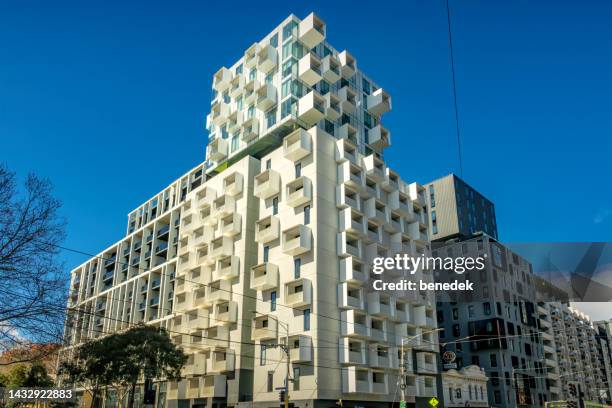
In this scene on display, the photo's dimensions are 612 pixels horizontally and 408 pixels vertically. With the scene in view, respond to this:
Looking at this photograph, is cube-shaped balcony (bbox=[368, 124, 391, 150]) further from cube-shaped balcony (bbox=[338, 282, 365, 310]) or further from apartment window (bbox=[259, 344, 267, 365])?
apartment window (bbox=[259, 344, 267, 365])

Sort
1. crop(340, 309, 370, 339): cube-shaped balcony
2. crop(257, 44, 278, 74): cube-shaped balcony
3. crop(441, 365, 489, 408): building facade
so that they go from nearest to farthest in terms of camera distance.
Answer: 1. crop(340, 309, 370, 339): cube-shaped balcony
2. crop(441, 365, 489, 408): building facade
3. crop(257, 44, 278, 74): cube-shaped balcony

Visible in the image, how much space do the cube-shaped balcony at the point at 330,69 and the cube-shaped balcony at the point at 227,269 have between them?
2807cm

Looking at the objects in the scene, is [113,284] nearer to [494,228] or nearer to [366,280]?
[366,280]

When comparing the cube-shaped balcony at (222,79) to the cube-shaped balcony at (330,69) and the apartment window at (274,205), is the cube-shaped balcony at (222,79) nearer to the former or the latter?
the cube-shaped balcony at (330,69)

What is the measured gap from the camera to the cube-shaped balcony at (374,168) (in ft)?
209

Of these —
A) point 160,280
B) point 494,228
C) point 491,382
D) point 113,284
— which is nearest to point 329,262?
point 160,280

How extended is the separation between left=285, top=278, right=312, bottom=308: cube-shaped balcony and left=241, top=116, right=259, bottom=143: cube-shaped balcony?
24.7 meters

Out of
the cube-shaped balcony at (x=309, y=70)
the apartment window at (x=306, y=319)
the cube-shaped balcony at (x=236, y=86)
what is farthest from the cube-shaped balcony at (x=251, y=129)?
the apartment window at (x=306, y=319)

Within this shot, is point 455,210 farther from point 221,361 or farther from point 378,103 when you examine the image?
point 221,361

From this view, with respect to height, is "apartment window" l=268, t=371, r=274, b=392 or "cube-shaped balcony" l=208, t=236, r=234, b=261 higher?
"cube-shaped balcony" l=208, t=236, r=234, b=261

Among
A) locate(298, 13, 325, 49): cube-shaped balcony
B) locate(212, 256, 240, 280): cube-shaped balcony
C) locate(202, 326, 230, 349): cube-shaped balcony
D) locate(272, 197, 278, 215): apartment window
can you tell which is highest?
locate(298, 13, 325, 49): cube-shaped balcony

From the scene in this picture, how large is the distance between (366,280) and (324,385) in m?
13.0

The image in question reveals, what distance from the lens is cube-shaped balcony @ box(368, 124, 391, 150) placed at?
7369 cm

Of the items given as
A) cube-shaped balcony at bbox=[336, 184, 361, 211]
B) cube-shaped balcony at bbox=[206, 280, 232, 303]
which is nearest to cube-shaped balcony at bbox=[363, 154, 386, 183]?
cube-shaped balcony at bbox=[336, 184, 361, 211]
